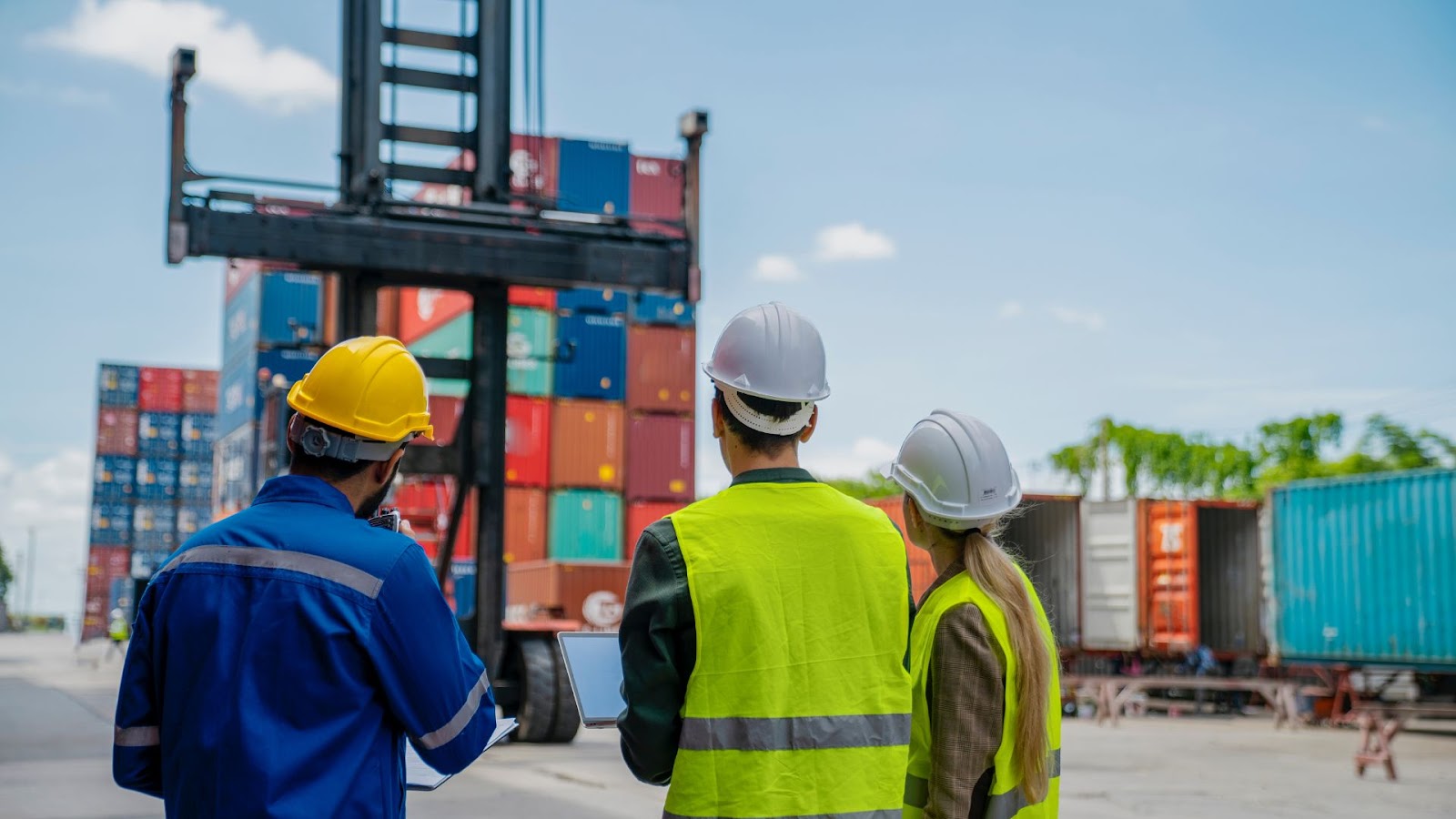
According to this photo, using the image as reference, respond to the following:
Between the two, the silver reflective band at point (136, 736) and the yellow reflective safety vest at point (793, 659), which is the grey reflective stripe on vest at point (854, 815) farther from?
the silver reflective band at point (136, 736)

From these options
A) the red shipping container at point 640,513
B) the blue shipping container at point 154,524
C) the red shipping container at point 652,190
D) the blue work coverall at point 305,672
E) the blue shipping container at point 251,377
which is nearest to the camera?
the blue work coverall at point 305,672

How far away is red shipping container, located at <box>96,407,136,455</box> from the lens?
65.9 m

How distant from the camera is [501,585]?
530 inches

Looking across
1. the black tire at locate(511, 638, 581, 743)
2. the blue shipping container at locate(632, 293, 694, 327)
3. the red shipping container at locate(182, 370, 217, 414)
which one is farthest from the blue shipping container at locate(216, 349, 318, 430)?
the red shipping container at locate(182, 370, 217, 414)

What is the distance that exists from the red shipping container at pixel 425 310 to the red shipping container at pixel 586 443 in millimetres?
2829

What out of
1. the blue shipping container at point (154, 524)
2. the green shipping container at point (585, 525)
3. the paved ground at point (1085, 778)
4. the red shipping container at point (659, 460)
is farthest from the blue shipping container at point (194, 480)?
the paved ground at point (1085, 778)

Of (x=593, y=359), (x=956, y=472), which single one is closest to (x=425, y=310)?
(x=593, y=359)

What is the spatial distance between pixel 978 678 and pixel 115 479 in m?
69.9

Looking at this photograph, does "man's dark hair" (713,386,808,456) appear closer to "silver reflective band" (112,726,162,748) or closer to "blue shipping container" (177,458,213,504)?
"silver reflective band" (112,726,162,748)

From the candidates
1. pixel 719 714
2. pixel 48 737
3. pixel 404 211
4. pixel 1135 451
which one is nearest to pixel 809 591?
pixel 719 714

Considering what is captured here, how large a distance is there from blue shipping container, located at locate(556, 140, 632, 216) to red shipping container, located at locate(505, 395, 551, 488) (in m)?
4.16

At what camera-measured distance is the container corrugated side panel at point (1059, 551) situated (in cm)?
2227

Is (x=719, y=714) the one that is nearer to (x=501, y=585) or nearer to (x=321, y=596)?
(x=321, y=596)

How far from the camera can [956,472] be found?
299 cm
